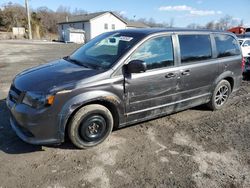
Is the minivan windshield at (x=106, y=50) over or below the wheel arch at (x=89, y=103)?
over

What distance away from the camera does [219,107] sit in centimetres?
589

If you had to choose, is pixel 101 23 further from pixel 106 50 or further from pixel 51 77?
pixel 51 77

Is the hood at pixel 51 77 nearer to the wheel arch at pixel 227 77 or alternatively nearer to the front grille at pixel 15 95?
the front grille at pixel 15 95

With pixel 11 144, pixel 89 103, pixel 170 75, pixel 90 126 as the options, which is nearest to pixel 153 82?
pixel 170 75

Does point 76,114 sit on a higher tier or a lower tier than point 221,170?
higher

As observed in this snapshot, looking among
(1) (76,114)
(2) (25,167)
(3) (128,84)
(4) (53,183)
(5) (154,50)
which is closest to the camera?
(4) (53,183)

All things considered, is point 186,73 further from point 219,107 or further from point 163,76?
point 219,107

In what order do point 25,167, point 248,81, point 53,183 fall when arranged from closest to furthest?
point 53,183
point 25,167
point 248,81

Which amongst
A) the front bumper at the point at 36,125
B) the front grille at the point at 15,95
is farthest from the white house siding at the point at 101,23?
the front bumper at the point at 36,125

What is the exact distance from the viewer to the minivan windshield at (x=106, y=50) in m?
4.05

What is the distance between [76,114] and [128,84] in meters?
0.97

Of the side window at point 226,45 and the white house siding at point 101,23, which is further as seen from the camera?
the white house siding at point 101,23

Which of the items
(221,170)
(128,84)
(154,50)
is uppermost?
(154,50)

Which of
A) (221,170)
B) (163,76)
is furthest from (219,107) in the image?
(221,170)
